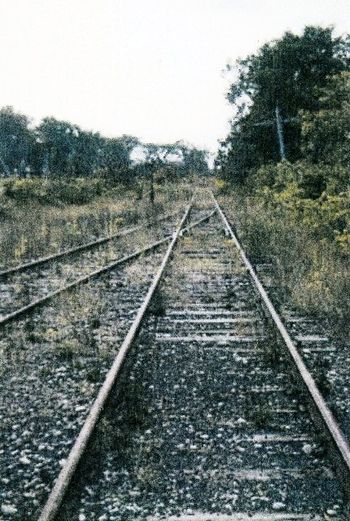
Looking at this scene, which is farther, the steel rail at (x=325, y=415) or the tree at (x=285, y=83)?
the tree at (x=285, y=83)

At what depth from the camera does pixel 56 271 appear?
10930 mm

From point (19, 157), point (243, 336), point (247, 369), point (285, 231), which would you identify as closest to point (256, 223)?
point (285, 231)

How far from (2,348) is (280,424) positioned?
3238 mm

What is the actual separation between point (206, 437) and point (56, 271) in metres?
7.30

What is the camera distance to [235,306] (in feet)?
26.1

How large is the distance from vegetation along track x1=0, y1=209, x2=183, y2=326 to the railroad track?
7.68 feet

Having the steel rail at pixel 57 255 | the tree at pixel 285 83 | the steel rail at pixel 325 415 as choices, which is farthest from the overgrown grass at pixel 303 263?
the tree at pixel 285 83

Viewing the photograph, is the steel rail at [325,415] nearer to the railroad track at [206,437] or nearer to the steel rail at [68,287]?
the railroad track at [206,437]

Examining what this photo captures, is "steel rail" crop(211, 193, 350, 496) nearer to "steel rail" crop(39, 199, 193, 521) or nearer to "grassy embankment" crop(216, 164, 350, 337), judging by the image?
"grassy embankment" crop(216, 164, 350, 337)

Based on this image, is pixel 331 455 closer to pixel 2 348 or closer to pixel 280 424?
pixel 280 424

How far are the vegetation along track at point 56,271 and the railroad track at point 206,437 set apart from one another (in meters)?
2.34

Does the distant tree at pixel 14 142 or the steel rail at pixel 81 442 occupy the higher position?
the distant tree at pixel 14 142

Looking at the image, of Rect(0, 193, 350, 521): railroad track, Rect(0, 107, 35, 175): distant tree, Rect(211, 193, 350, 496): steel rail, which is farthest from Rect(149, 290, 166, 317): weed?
Rect(0, 107, 35, 175): distant tree

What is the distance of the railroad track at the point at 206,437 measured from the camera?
334 cm
